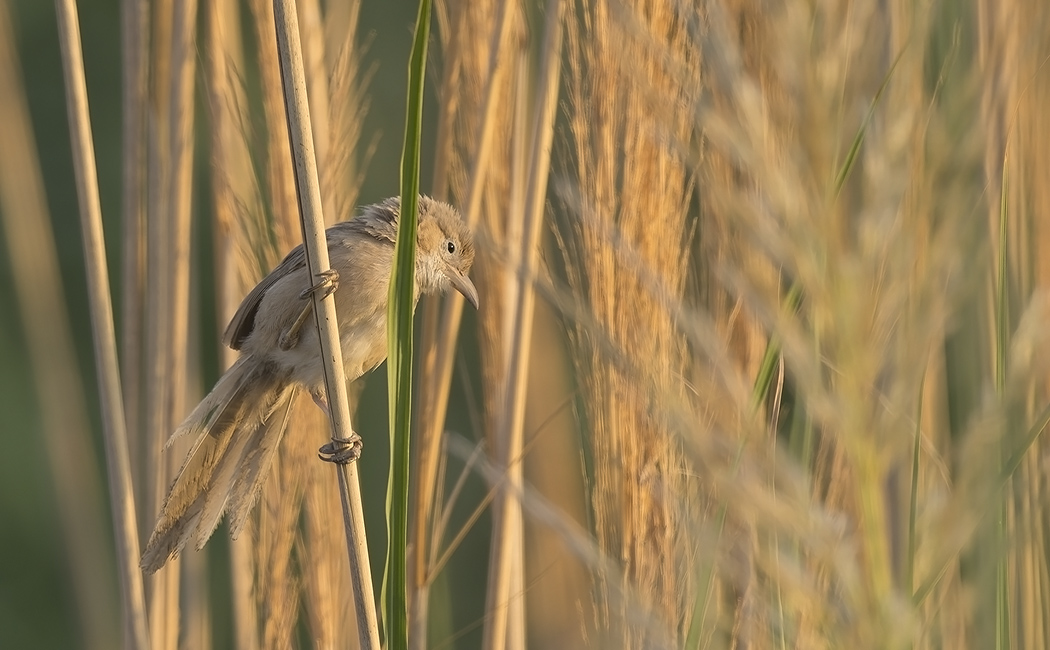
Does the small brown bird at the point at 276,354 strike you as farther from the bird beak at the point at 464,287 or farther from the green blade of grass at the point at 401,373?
the green blade of grass at the point at 401,373

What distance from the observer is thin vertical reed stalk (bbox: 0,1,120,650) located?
2.41m

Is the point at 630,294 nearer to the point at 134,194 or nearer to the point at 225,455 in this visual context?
the point at 225,455

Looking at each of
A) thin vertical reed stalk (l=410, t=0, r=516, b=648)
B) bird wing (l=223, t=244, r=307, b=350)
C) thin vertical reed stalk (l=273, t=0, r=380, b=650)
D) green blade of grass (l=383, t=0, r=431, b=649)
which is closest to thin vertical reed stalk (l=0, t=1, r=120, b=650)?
bird wing (l=223, t=244, r=307, b=350)

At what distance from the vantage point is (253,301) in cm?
175

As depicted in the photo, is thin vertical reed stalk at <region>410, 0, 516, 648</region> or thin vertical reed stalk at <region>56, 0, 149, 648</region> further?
thin vertical reed stalk at <region>410, 0, 516, 648</region>

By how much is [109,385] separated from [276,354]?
29cm

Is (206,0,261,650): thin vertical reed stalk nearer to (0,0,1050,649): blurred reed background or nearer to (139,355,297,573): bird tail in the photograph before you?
(0,0,1050,649): blurred reed background

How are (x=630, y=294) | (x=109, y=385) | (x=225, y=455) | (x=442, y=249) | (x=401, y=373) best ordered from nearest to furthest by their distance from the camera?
1. (x=401, y=373)
2. (x=630, y=294)
3. (x=109, y=385)
4. (x=225, y=455)
5. (x=442, y=249)

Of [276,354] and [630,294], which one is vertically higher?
[630,294]

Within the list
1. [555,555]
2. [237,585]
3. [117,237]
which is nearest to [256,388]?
[237,585]

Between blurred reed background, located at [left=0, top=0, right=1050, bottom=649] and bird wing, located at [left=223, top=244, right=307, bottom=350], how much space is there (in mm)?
56

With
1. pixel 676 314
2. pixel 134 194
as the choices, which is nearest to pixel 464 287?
pixel 134 194

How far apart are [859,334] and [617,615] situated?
51 cm

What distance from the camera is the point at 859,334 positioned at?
540 millimetres
